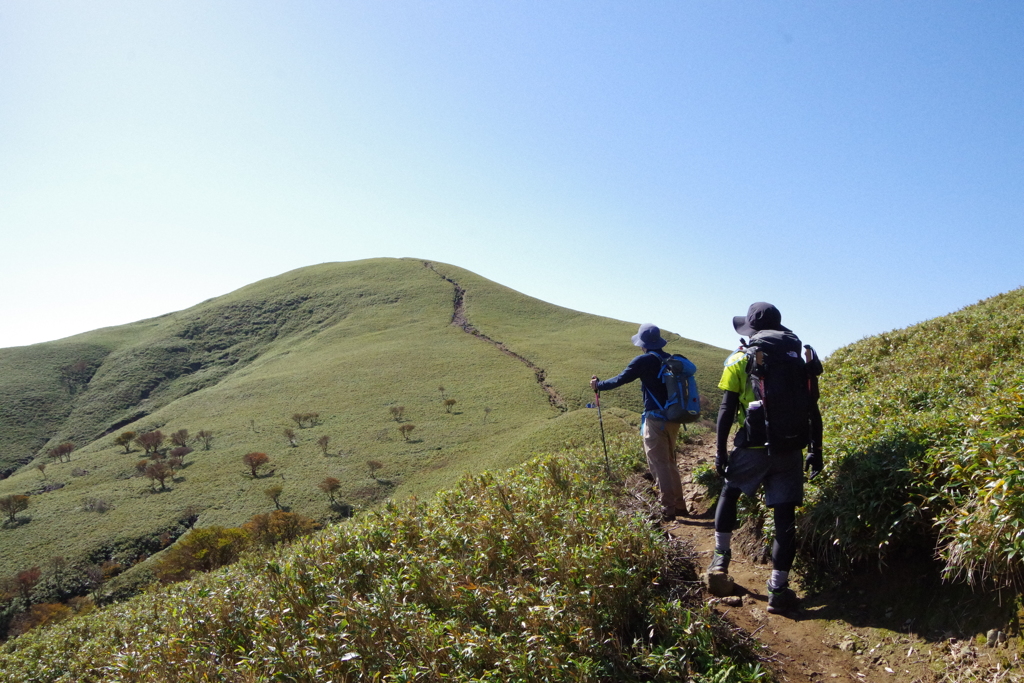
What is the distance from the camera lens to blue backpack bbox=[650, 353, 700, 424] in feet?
21.5

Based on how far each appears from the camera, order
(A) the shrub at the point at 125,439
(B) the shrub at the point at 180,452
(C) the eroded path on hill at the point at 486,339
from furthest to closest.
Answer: (A) the shrub at the point at 125,439 → (C) the eroded path on hill at the point at 486,339 → (B) the shrub at the point at 180,452

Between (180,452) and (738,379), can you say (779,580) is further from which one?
(180,452)

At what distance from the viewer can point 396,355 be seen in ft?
228

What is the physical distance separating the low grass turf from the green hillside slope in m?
1.38

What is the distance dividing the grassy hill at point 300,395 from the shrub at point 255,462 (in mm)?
763

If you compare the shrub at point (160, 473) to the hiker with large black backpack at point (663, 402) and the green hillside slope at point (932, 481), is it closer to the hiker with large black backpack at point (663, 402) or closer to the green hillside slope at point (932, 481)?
the hiker with large black backpack at point (663, 402)

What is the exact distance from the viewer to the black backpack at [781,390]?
4562mm

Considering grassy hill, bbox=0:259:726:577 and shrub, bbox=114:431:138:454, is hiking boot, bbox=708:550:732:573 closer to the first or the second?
grassy hill, bbox=0:259:726:577

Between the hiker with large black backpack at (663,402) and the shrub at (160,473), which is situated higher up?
the hiker with large black backpack at (663,402)

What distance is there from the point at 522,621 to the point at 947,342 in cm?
911

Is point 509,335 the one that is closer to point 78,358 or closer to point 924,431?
point 78,358

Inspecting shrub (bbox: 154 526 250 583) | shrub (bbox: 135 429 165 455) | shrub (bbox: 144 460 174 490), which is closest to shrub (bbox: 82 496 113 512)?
shrub (bbox: 144 460 174 490)

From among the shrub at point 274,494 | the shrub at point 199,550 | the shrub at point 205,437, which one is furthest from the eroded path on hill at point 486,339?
the shrub at point 205,437

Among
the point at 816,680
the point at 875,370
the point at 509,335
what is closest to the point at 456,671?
the point at 816,680
